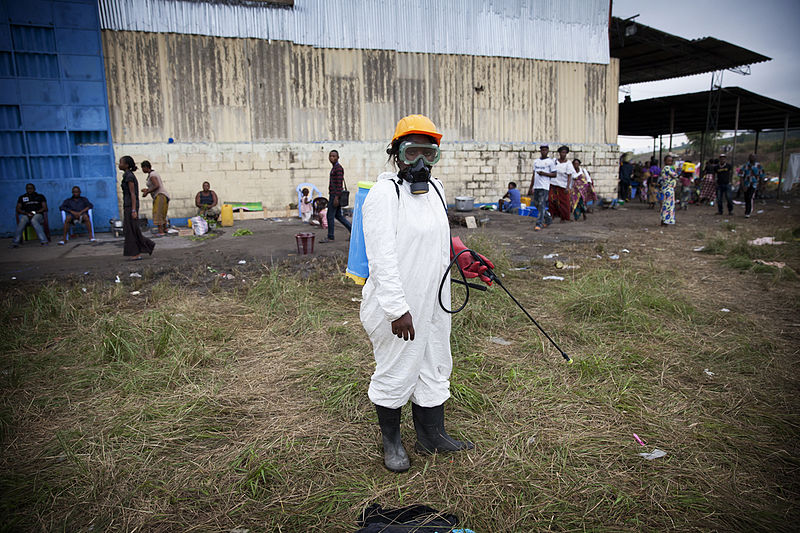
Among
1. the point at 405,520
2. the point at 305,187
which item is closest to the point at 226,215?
the point at 305,187

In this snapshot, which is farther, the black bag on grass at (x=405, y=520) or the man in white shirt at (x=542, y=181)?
the man in white shirt at (x=542, y=181)

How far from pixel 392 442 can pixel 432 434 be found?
220 millimetres

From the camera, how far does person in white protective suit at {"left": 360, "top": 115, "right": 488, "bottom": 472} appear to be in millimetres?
2143

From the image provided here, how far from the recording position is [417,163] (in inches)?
89.4

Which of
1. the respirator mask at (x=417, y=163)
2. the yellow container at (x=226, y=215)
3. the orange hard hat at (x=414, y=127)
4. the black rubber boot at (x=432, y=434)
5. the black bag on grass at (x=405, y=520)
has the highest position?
the orange hard hat at (x=414, y=127)

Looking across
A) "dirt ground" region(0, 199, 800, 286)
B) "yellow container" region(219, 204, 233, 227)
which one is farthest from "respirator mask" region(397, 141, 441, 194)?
"yellow container" region(219, 204, 233, 227)

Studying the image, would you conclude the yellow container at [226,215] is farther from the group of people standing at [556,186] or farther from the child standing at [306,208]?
the group of people standing at [556,186]

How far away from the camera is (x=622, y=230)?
10156mm

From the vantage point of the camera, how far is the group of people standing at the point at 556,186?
394 inches

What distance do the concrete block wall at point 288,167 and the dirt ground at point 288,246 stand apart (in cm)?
116

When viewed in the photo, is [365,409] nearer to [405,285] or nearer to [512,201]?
[405,285]

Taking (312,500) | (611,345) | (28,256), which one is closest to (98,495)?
(312,500)

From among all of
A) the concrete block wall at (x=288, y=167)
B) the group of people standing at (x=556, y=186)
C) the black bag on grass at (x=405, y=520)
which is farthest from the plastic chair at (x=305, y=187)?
the black bag on grass at (x=405, y=520)

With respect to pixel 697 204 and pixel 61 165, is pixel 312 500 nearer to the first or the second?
pixel 61 165
